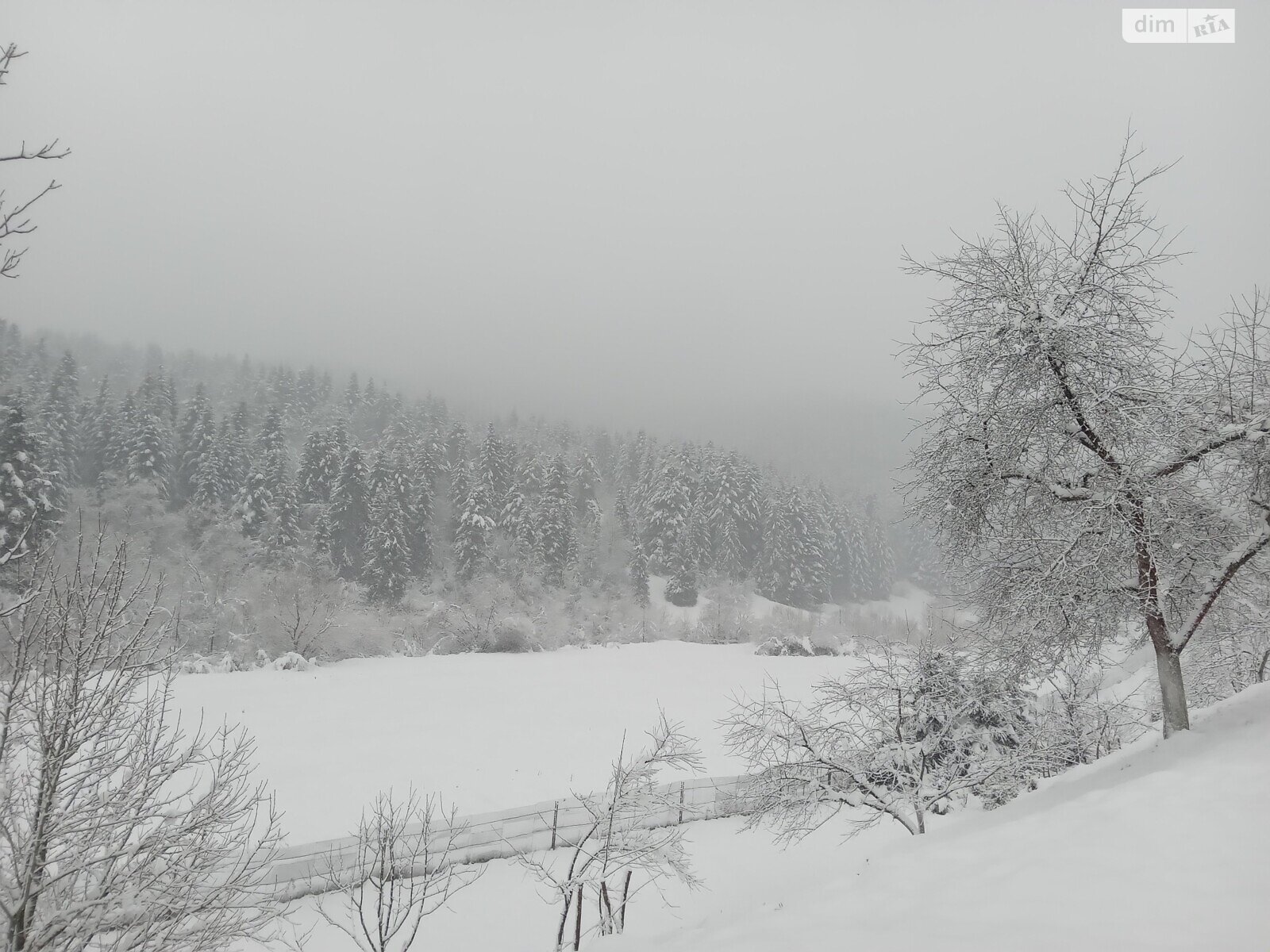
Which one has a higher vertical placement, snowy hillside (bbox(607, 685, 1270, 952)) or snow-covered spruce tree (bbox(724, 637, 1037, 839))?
snowy hillside (bbox(607, 685, 1270, 952))

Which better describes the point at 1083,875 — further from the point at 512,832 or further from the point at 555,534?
the point at 555,534

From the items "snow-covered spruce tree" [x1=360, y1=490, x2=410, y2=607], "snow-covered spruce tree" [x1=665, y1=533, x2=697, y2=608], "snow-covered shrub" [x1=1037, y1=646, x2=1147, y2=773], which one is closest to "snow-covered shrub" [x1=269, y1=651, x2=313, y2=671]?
"snow-covered spruce tree" [x1=360, y1=490, x2=410, y2=607]

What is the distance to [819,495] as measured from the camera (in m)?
84.0

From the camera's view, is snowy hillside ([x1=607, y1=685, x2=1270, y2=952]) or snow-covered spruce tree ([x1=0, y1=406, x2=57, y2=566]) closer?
snowy hillside ([x1=607, y1=685, x2=1270, y2=952])

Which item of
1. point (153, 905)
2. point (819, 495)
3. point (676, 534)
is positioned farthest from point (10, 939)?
point (819, 495)

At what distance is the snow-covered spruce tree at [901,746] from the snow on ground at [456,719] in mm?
5608

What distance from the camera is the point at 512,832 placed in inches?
609

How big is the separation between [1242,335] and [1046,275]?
2314mm

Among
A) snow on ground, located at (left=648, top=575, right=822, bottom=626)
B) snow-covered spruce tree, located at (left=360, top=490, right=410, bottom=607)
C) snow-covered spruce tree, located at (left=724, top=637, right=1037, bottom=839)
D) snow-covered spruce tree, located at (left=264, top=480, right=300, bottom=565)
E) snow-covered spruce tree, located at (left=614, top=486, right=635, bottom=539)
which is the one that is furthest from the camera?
snow-covered spruce tree, located at (left=614, top=486, right=635, bottom=539)

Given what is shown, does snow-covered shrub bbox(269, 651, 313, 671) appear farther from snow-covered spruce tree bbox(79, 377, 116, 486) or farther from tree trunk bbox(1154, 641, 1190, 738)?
snow-covered spruce tree bbox(79, 377, 116, 486)

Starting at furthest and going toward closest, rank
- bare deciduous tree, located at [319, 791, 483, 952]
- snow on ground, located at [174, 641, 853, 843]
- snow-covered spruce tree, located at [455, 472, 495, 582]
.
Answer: snow-covered spruce tree, located at [455, 472, 495, 582] < snow on ground, located at [174, 641, 853, 843] < bare deciduous tree, located at [319, 791, 483, 952]

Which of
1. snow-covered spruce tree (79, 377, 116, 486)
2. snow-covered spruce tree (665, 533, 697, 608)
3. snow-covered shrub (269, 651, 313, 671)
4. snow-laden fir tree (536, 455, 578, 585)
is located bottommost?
snow-covered spruce tree (665, 533, 697, 608)

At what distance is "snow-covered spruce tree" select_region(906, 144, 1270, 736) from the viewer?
22.3 ft

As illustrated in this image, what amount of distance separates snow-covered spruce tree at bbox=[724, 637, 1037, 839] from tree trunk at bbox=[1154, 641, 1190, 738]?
Result: 2066 mm
